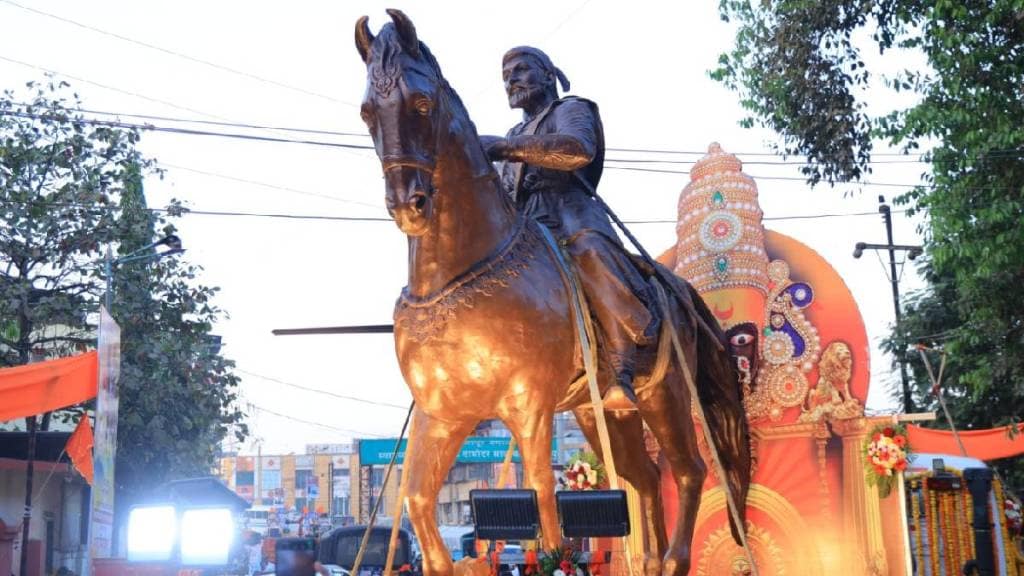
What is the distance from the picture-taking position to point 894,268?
81.1 feet

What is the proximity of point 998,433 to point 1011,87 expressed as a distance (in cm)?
462

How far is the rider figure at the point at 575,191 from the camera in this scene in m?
5.79

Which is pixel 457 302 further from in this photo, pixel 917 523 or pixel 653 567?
pixel 917 523

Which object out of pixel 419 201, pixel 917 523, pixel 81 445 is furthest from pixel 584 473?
pixel 81 445

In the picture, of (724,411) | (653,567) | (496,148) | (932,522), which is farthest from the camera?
(932,522)

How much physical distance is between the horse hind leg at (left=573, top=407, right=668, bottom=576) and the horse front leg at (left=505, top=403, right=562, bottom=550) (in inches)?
72.4

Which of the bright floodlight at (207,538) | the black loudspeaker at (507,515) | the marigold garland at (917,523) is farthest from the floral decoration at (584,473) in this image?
the black loudspeaker at (507,515)

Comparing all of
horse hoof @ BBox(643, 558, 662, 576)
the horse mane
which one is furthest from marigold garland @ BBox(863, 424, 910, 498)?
the horse mane

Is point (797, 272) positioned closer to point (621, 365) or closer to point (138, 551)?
point (621, 365)

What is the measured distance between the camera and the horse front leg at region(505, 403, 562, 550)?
5.36 m

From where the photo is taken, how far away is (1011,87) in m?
12.0

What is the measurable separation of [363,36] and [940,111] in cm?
888

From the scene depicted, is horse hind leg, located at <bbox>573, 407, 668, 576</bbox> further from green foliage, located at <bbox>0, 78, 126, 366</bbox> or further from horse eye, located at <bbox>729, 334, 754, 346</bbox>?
green foliage, located at <bbox>0, 78, 126, 366</bbox>

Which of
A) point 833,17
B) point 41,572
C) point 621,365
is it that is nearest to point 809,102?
point 833,17
